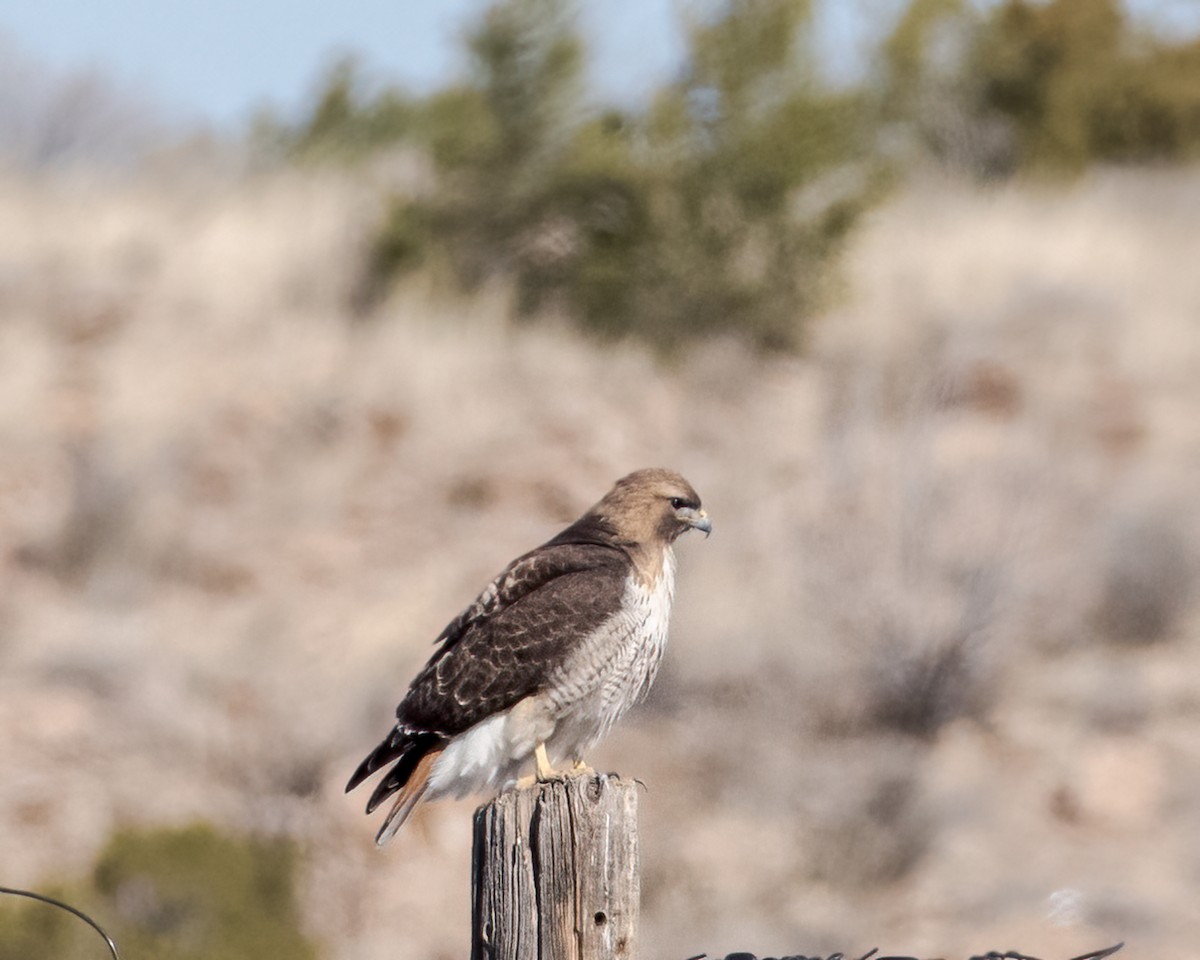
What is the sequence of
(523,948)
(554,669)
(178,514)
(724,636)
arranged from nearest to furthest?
1. (523,948)
2. (554,669)
3. (724,636)
4. (178,514)

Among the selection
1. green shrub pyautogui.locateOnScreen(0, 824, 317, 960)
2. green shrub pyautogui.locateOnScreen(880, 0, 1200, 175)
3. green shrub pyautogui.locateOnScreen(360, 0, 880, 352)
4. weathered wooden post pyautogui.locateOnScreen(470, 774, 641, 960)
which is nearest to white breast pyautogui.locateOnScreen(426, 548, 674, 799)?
weathered wooden post pyautogui.locateOnScreen(470, 774, 641, 960)

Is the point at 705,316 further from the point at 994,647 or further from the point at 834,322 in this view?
the point at 994,647

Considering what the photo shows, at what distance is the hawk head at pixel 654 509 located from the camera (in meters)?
6.40

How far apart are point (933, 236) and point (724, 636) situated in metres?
9.22

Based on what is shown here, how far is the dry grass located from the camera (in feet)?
38.0

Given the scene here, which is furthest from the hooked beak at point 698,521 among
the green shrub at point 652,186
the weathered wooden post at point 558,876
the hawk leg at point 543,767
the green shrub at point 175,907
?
the green shrub at point 652,186

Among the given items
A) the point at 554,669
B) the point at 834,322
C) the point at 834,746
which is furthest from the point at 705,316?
the point at 554,669

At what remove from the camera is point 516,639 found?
19.5 ft

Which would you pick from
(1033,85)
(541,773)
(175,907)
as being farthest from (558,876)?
(1033,85)

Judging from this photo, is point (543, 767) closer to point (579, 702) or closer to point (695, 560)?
point (579, 702)

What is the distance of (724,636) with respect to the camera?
14.0m

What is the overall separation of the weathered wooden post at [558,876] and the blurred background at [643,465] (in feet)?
19.6

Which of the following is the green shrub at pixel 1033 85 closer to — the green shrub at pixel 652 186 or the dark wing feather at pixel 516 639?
the green shrub at pixel 652 186

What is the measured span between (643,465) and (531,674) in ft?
37.1
